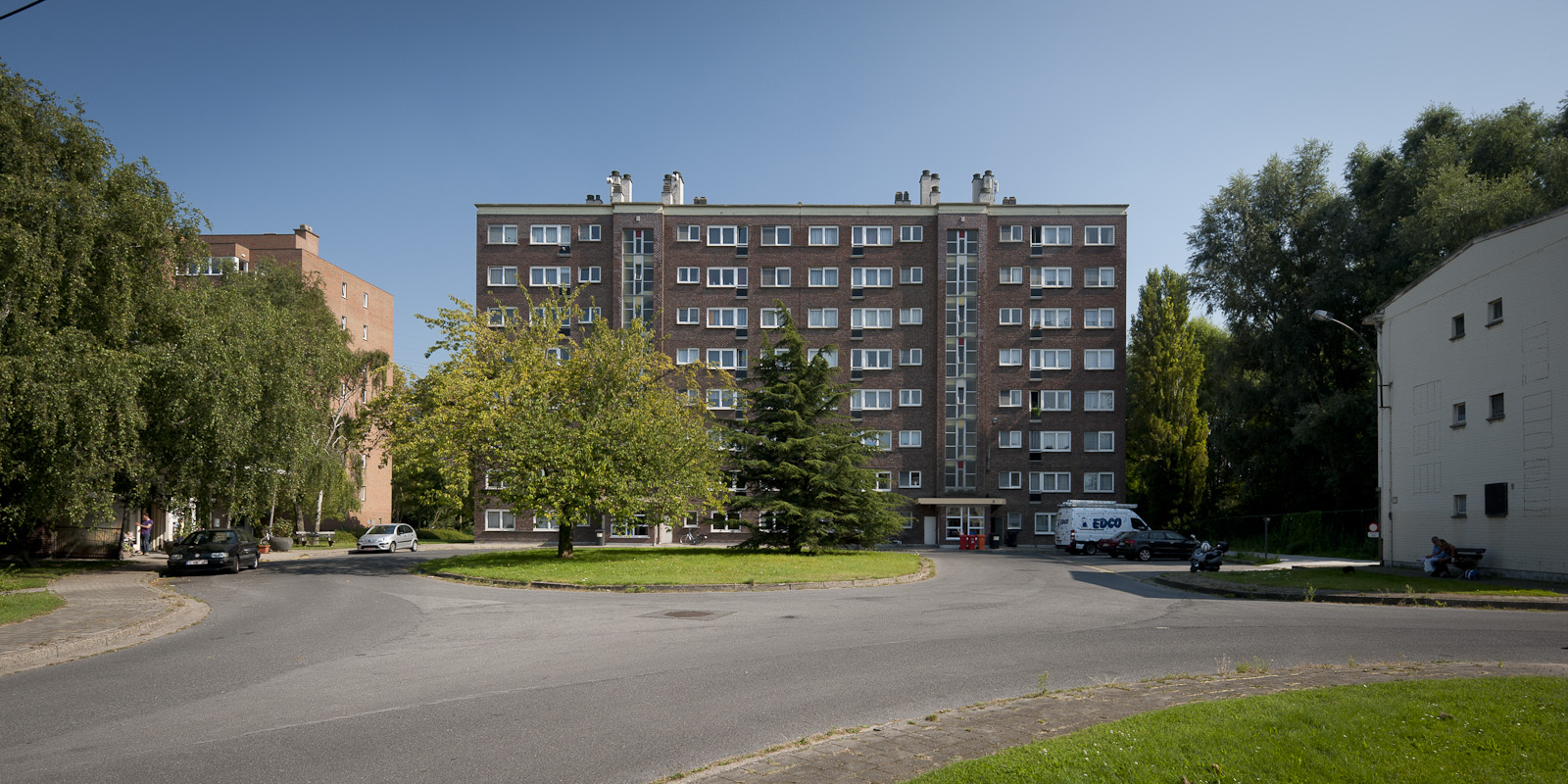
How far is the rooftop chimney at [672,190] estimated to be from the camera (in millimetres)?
67312

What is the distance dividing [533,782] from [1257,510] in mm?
57765

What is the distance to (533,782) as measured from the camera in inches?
260

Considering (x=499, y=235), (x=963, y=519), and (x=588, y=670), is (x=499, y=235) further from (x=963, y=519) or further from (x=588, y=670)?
(x=588, y=670)

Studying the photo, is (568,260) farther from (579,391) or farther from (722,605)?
(722,605)

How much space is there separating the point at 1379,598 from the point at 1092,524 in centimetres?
3121

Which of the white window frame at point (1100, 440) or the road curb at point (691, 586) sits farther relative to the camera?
the white window frame at point (1100, 440)

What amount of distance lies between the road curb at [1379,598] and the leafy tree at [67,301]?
28057mm

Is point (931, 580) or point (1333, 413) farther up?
point (1333, 413)

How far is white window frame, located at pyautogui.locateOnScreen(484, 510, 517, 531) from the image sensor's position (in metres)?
63.4

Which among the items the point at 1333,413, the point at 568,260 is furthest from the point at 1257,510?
the point at 568,260

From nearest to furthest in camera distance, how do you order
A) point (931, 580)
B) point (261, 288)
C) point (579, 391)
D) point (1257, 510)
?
point (931, 580), point (579, 391), point (261, 288), point (1257, 510)

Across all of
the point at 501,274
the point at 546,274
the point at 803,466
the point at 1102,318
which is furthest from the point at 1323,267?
the point at 501,274

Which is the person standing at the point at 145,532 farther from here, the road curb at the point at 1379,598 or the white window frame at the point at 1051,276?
the white window frame at the point at 1051,276

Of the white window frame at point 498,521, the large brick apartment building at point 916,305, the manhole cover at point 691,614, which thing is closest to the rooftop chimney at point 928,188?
the large brick apartment building at point 916,305
